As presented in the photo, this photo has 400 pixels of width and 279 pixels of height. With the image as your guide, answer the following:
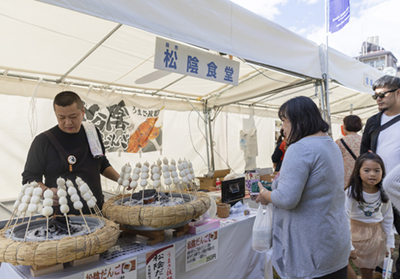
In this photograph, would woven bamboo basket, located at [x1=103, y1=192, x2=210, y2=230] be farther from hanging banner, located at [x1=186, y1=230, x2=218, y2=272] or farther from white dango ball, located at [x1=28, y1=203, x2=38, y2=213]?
white dango ball, located at [x1=28, y1=203, x2=38, y2=213]

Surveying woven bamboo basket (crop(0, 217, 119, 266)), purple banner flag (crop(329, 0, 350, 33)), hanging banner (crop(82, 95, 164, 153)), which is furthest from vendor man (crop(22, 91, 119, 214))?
purple banner flag (crop(329, 0, 350, 33))

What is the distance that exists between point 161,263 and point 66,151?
113 centimetres

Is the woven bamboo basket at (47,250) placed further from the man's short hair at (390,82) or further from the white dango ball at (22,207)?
the man's short hair at (390,82)

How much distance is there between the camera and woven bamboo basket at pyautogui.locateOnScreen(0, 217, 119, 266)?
1092 millimetres

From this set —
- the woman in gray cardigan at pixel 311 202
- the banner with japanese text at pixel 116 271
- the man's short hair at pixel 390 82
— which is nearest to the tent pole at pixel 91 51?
the woman in gray cardigan at pixel 311 202

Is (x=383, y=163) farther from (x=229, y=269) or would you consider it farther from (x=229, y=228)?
(x=229, y=269)

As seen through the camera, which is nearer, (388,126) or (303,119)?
(303,119)

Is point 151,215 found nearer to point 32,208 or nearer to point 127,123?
point 32,208

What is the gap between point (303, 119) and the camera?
1488 millimetres

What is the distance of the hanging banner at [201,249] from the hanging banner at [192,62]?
162 centimetres

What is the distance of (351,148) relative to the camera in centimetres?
345

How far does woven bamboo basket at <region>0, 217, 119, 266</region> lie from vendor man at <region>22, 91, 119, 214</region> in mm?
785

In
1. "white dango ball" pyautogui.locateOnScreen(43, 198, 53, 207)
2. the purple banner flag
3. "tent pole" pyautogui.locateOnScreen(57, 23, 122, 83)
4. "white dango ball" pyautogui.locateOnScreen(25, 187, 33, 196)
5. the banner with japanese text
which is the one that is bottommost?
the banner with japanese text

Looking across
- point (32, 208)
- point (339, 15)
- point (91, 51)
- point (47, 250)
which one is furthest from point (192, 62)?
point (339, 15)
